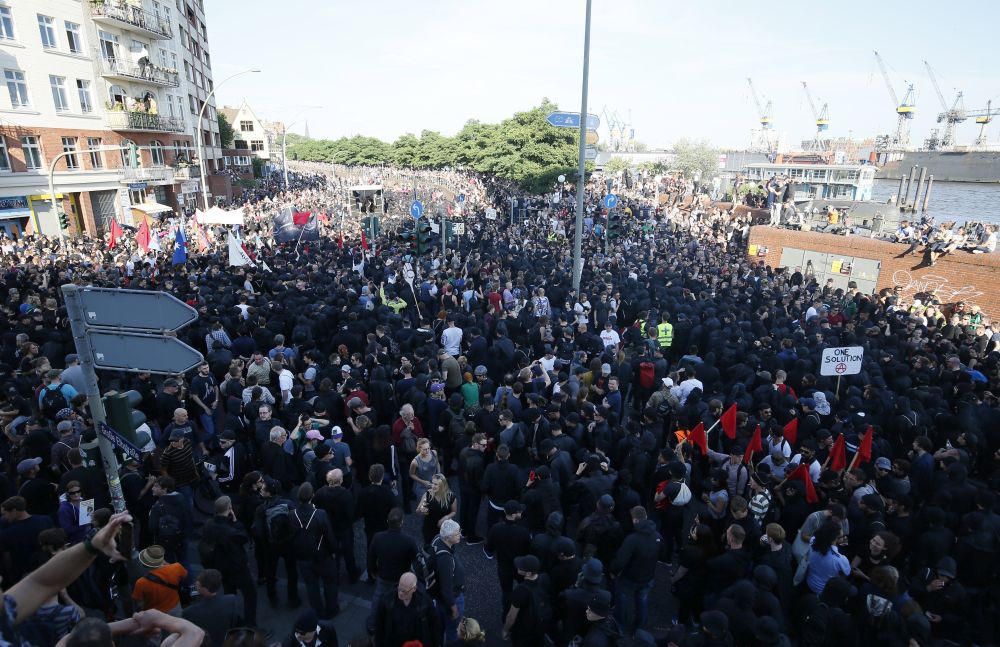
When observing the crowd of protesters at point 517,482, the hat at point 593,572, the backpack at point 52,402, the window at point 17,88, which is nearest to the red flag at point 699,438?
the crowd of protesters at point 517,482

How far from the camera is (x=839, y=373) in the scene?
9.05 meters

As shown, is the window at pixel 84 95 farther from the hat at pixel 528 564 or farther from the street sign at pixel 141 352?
the hat at pixel 528 564

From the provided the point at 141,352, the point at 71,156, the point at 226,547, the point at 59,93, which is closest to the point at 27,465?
the point at 226,547

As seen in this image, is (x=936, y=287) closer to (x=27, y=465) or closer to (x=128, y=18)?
(x=27, y=465)

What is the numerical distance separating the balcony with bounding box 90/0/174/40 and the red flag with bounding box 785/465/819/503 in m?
40.6

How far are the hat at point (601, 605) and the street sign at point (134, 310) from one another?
375 cm

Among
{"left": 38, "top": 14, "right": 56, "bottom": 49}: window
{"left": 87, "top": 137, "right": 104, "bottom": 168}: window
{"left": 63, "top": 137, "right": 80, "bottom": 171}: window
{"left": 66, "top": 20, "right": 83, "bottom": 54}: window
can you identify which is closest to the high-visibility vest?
{"left": 63, "top": 137, "right": 80, "bottom": 171}: window

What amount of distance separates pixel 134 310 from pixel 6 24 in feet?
110

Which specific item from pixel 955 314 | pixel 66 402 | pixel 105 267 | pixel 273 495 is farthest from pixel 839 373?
pixel 105 267

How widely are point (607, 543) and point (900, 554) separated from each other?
11.1 ft

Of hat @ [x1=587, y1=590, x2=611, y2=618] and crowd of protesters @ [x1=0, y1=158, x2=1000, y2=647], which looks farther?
crowd of protesters @ [x1=0, y1=158, x2=1000, y2=647]

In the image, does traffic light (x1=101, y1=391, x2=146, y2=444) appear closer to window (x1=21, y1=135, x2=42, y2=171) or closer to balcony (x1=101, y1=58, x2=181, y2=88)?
window (x1=21, y1=135, x2=42, y2=171)

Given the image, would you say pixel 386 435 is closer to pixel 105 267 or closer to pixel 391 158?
pixel 105 267

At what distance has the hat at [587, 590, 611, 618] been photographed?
448 centimetres
